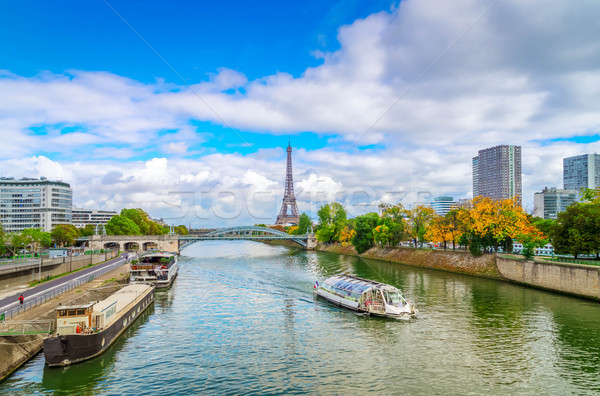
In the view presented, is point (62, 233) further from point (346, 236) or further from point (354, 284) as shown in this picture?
point (354, 284)

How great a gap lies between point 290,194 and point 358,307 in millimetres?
151613

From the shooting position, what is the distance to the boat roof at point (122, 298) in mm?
27198

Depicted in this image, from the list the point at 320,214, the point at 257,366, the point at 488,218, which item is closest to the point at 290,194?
the point at 320,214

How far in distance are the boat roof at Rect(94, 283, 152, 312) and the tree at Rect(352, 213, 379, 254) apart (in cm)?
6124

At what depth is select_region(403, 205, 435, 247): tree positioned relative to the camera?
76625 millimetres

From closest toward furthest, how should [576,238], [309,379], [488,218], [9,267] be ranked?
[309,379] < [9,267] < [576,238] < [488,218]

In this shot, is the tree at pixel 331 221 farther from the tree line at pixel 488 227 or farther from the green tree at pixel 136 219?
the green tree at pixel 136 219

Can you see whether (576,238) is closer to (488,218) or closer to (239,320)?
(488,218)

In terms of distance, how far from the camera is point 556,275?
42750 mm

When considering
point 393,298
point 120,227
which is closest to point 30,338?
point 393,298

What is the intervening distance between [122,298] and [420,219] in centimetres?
5938

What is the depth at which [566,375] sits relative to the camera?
68.0 ft

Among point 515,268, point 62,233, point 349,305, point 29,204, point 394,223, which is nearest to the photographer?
point 349,305

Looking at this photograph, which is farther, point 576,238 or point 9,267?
point 576,238
